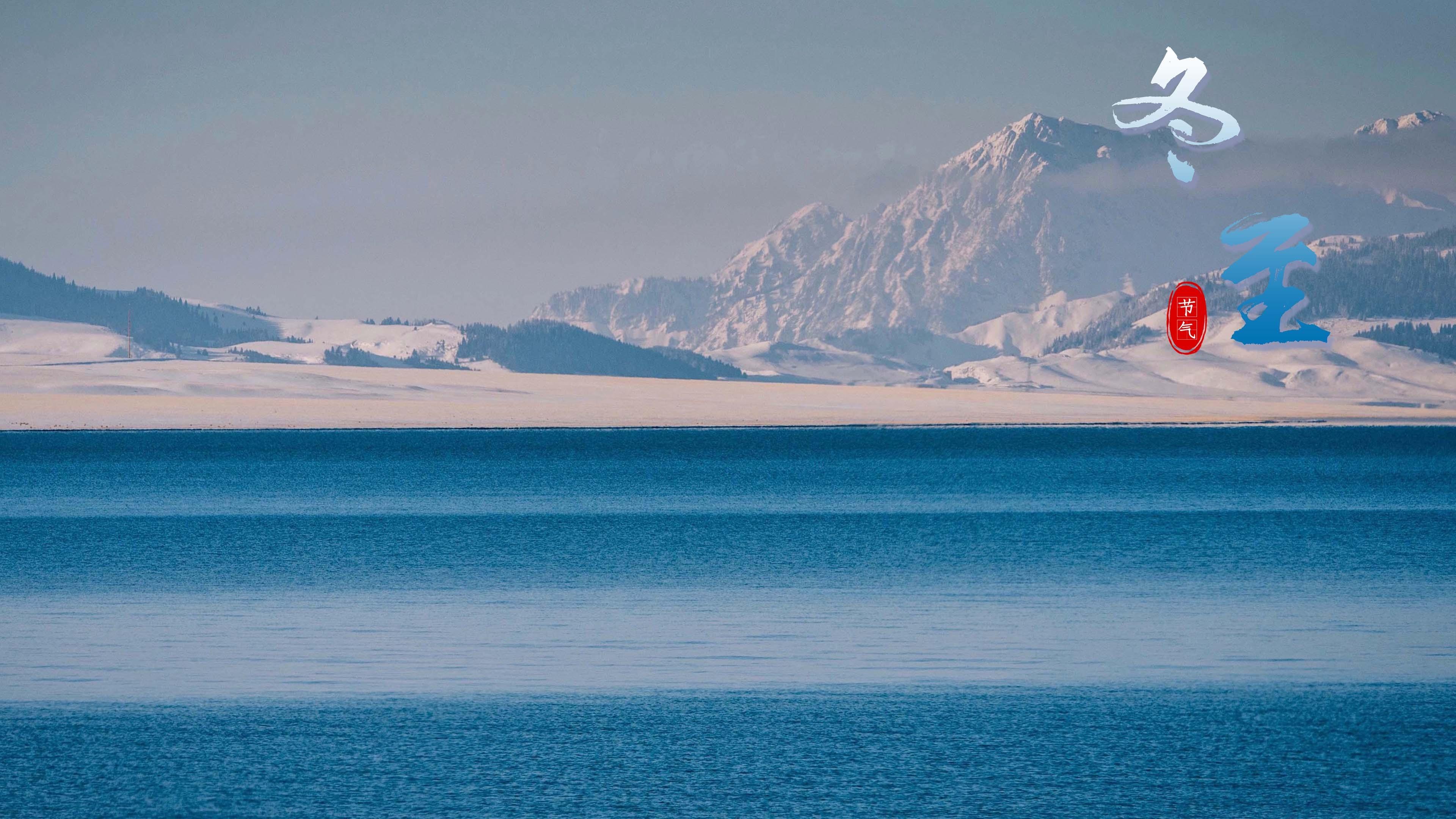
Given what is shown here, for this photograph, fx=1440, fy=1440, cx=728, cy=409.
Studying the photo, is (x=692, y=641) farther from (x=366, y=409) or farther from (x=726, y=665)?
(x=366, y=409)

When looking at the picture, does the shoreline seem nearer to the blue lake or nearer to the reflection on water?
the blue lake

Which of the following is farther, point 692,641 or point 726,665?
point 692,641

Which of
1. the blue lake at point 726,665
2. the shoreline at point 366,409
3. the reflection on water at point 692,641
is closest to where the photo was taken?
the blue lake at point 726,665

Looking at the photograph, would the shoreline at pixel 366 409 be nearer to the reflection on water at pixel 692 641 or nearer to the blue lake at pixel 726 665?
the blue lake at pixel 726 665

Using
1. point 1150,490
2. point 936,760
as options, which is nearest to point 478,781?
point 936,760

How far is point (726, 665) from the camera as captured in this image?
20203mm

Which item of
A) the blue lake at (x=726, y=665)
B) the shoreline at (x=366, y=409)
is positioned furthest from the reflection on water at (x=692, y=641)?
the shoreline at (x=366, y=409)

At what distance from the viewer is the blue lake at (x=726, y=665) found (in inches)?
541

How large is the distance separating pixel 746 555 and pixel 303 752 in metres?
23.3

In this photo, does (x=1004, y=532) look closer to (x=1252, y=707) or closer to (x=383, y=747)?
(x=1252, y=707)

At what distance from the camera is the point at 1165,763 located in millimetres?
14586

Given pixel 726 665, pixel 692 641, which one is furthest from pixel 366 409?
pixel 726 665

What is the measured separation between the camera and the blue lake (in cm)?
1374

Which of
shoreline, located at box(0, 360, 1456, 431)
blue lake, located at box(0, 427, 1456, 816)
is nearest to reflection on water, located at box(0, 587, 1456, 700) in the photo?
blue lake, located at box(0, 427, 1456, 816)
